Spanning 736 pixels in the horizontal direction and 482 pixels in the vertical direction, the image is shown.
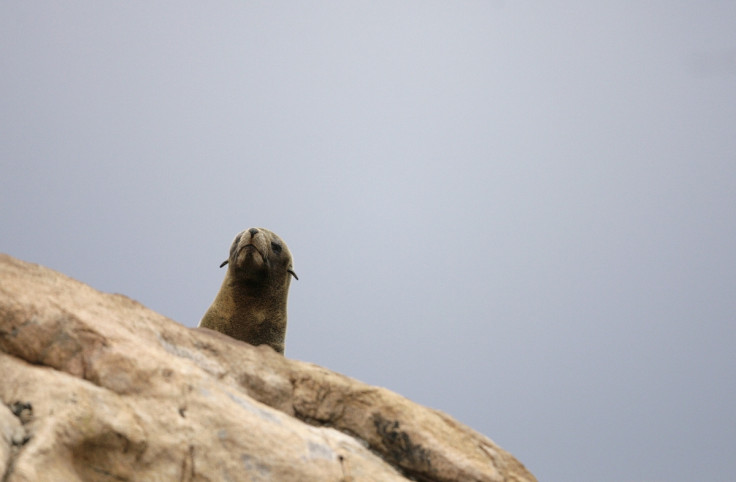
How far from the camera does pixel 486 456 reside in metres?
3.86

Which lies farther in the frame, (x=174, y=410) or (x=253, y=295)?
(x=253, y=295)

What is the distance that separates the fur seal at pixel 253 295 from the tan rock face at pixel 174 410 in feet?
12.1

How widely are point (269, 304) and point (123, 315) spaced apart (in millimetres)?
4501

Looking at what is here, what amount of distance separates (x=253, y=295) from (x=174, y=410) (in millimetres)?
5038

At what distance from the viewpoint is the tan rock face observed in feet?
8.20

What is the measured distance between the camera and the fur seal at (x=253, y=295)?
755cm

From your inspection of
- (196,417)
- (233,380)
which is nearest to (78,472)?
(196,417)

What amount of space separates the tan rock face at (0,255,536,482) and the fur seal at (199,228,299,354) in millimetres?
3681

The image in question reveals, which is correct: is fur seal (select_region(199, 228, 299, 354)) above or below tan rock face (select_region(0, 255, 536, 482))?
above

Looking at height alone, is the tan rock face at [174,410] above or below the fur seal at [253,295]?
below

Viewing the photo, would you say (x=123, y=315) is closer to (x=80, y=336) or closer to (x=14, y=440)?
(x=80, y=336)

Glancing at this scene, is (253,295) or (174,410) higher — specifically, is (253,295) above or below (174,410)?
above

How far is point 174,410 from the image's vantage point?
9.16 feet

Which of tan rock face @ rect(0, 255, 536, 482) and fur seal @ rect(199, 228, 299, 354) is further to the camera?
fur seal @ rect(199, 228, 299, 354)
